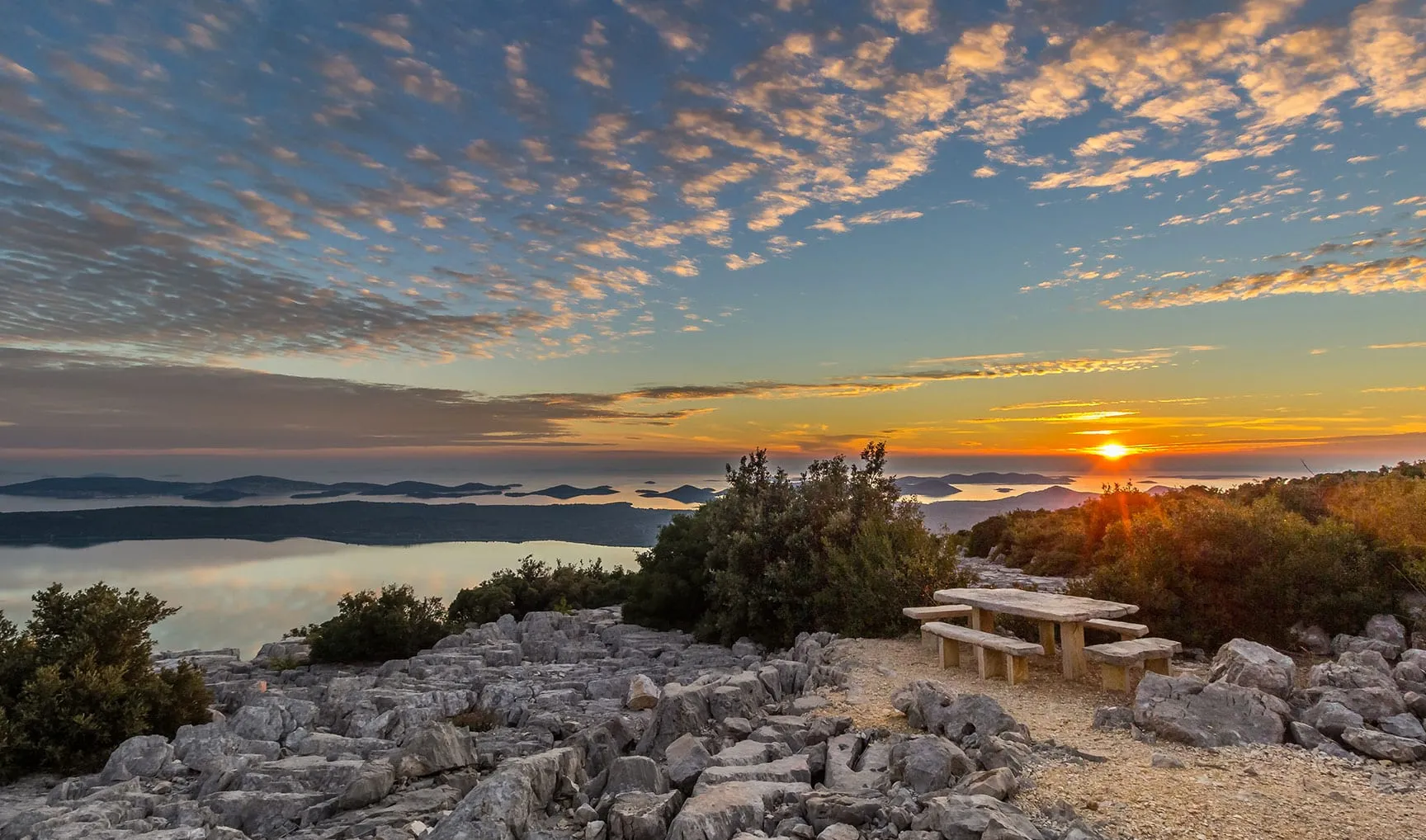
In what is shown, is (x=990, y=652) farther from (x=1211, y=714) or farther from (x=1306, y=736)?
(x=1306, y=736)

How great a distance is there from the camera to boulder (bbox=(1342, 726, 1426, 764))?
21.1 feet

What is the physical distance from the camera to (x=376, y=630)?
60.2 feet

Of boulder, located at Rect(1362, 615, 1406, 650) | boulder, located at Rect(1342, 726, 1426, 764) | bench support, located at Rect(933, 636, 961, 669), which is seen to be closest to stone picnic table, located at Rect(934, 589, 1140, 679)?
bench support, located at Rect(933, 636, 961, 669)

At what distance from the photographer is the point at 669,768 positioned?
23.8ft

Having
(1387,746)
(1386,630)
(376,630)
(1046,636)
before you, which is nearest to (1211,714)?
(1387,746)

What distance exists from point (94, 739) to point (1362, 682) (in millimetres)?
16065

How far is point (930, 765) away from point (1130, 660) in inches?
166

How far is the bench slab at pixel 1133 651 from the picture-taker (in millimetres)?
9070

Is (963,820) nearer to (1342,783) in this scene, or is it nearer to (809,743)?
(809,743)

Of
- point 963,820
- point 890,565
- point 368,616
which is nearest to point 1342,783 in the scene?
point 963,820

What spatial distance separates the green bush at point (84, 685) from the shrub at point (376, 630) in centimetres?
508

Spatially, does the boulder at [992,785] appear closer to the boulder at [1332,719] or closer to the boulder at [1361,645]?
the boulder at [1332,719]

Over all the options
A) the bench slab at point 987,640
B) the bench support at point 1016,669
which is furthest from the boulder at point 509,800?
the bench support at point 1016,669

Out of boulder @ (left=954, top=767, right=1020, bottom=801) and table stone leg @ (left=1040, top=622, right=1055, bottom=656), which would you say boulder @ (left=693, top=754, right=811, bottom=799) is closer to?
boulder @ (left=954, top=767, right=1020, bottom=801)
